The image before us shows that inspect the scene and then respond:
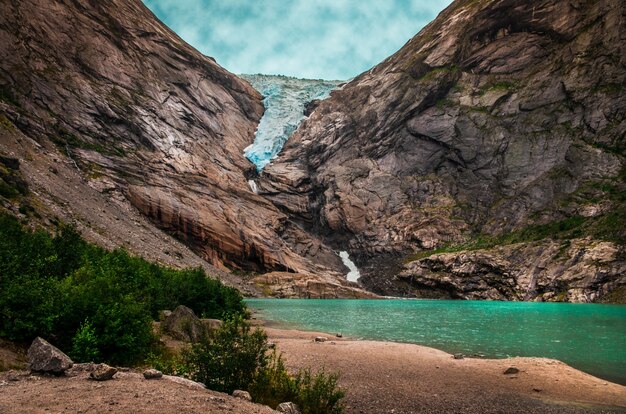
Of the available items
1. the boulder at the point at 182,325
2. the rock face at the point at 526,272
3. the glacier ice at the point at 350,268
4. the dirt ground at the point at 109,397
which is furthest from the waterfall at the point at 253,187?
the dirt ground at the point at 109,397

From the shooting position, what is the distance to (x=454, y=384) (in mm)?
14758

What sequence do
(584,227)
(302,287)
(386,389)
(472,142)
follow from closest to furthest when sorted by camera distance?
(386,389)
(584,227)
(302,287)
(472,142)

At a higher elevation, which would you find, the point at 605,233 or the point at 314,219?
the point at 314,219

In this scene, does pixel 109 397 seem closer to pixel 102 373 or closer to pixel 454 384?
pixel 102 373

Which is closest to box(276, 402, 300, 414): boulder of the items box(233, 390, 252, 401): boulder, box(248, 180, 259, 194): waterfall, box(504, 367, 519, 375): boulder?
box(233, 390, 252, 401): boulder

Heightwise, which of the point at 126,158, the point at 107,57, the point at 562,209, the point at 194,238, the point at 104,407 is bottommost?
the point at 104,407

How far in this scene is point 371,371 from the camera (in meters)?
16.4

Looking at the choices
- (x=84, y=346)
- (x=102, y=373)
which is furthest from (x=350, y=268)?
(x=102, y=373)

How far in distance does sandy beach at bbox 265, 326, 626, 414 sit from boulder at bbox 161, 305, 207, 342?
192 inches

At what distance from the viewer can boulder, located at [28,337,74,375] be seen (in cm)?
938

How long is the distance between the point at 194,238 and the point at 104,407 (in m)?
97.7

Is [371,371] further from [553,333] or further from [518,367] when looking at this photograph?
[553,333]

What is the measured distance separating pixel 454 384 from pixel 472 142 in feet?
421

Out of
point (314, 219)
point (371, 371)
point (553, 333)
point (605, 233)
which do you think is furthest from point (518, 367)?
point (314, 219)
